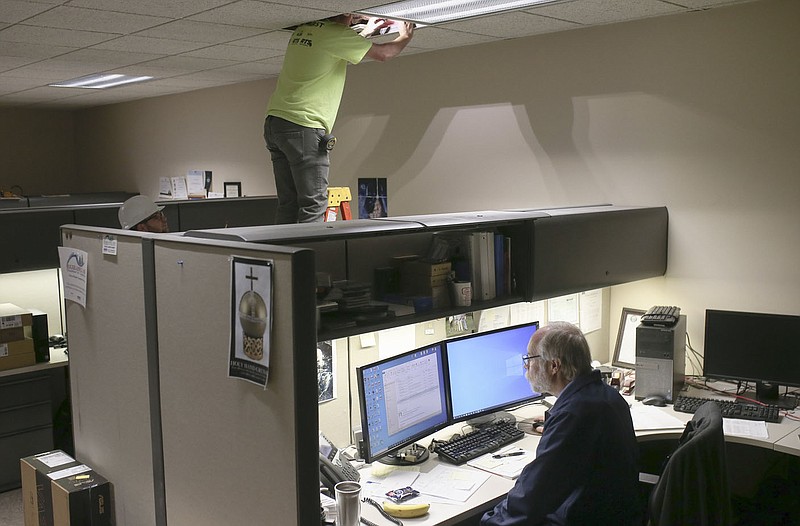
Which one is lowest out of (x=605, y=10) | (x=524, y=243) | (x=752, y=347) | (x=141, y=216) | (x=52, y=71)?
(x=752, y=347)

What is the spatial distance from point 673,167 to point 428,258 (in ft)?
5.23

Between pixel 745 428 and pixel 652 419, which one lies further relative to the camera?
pixel 652 419

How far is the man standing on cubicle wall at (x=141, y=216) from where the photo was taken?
320 centimetres

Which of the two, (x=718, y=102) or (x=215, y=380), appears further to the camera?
(x=718, y=102)

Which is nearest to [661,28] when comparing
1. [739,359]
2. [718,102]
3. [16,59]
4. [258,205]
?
[718,102]

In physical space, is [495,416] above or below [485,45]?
below

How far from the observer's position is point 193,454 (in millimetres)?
2201

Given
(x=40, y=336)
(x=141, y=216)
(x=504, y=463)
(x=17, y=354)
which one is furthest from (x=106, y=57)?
(x=504, y=463)

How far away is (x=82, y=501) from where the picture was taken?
2.51m

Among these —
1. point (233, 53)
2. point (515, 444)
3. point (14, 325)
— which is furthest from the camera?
point (233, 53)

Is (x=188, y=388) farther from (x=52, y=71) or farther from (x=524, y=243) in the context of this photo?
(x=52, y=71)

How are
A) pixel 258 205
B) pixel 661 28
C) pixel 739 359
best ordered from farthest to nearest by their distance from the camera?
pixel 258 205 < pixel 661 28 < pixel 739 359

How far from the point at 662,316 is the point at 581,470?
53.9 inches

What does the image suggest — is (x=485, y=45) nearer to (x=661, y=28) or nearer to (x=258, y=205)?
(x=661, y=28)
